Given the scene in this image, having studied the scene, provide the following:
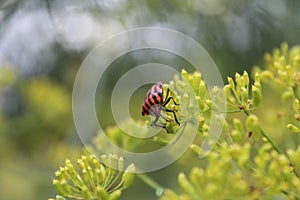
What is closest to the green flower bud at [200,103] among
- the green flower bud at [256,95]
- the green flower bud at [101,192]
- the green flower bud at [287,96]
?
the green flower bud at [256,95]

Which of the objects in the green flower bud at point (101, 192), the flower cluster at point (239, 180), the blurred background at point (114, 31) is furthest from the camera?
the blurred background at point (114, 31)

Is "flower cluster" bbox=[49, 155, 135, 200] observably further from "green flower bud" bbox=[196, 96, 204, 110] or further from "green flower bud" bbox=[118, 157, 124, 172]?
"green flower bud" bbox=[196, 96, 204, 110]

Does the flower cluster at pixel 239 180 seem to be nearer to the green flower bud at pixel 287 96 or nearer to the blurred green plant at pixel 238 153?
the blurred green plant at pixel 238 153

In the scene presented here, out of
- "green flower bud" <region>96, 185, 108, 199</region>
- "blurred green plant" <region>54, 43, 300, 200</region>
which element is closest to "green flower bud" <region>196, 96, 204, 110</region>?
"blurred green plant" <region>54, 43, 300, 200</region>

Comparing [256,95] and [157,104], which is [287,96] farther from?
[157,104]

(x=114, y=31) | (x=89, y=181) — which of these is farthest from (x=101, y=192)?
(x=114, y=31)

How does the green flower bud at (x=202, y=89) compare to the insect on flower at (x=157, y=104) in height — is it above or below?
below

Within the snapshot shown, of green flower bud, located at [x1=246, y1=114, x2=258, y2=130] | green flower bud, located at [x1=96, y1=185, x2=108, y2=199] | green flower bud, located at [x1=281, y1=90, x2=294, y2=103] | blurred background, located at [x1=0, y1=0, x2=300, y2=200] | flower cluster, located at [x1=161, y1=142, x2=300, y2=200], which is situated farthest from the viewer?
blurred background, located at [x1=0, y1=0, x2=300, y2=200]

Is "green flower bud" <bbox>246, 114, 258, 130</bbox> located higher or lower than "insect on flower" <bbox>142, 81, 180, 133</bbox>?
lower

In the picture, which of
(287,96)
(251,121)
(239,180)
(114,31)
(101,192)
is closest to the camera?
(239,180)

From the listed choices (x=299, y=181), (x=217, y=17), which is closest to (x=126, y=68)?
(x=217, y=17)

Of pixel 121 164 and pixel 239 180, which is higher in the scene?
pixel 121 164
